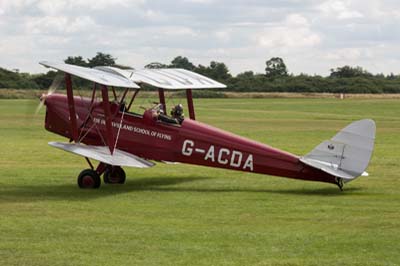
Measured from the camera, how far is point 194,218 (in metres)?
12.3

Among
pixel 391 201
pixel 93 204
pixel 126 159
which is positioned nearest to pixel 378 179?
pixel 391 201

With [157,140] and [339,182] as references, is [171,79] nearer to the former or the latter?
[157,140]

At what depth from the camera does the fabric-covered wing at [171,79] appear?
16.4m

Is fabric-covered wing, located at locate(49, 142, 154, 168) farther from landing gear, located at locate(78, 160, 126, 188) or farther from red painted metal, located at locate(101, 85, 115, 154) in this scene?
landing gear, located at locate(78, 160, 126, 188)

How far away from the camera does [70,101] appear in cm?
1593

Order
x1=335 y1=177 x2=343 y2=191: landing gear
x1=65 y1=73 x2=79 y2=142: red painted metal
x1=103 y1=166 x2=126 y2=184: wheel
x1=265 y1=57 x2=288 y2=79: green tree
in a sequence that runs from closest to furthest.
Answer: x1=335 y1=177 x2=343 y2=191: landing gear, x1=65 y1=73 x2=79 y2=142: red painted metal, x1=103 y1=166 x2=126 y2=184: wheel, x1=265 y1=57 x2=288 y2=79: green tree

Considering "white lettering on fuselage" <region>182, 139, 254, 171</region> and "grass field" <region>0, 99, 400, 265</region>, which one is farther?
"white lettering on fuselage" <region>182, 139, 254, 171</region>

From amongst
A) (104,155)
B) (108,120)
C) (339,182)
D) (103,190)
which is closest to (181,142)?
(108,120)

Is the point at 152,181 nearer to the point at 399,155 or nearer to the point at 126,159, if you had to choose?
the point at 126,159

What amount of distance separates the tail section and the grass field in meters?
0.42

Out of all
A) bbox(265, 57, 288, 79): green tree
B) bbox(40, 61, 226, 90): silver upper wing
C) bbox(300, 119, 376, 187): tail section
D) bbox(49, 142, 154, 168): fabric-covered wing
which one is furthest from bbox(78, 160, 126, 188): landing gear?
bbox(265, 57, 288, 79): green tree

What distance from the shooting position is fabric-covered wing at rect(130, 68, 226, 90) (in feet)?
53.8

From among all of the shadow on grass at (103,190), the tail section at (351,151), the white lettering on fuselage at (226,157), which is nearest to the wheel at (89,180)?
the shadow on grass at (103,190)

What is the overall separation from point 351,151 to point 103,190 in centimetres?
434
